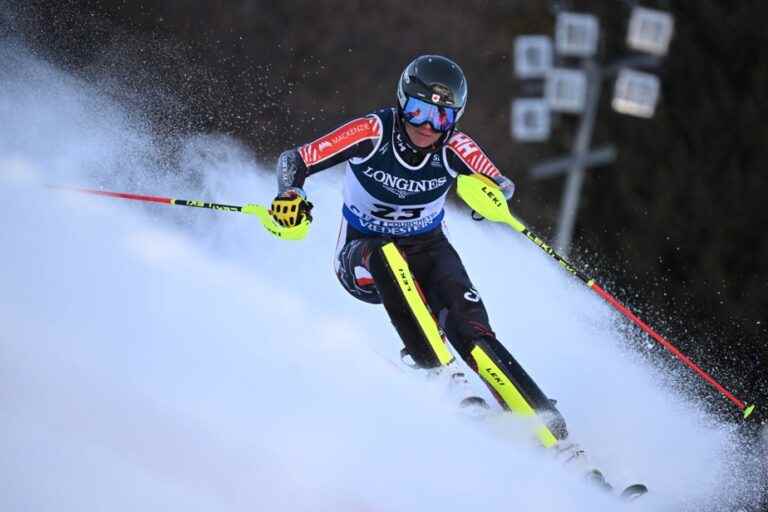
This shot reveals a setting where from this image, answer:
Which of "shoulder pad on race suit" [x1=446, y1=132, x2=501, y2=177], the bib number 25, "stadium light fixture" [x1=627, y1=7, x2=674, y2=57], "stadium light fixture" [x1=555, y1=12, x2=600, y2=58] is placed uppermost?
"stadium light fixture" [x1=555, y1=12, x2=600, y2=58]

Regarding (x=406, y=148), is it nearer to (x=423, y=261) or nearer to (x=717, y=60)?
(x=423, y=261)

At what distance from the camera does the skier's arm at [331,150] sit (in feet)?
20.7

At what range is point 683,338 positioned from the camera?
34.2 ft

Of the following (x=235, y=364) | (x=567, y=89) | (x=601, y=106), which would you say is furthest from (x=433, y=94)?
(x=601, y=106)

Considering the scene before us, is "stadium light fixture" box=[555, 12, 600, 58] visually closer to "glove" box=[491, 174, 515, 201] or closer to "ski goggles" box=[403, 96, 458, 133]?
"glove" box=[491, 174, 515, 201]

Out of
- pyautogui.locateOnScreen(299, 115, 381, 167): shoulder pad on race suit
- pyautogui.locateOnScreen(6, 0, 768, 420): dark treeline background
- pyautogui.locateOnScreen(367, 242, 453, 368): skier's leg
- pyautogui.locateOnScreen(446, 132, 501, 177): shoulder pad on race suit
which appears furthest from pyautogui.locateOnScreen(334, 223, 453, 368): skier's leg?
pyautogui.locateOnScreen(6, 0, 768, 420): dark treeline background

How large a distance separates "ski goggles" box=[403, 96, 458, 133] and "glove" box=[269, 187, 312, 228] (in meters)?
0.71

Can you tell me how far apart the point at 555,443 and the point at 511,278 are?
11.7 ft

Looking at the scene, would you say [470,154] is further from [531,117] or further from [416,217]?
[531,117]

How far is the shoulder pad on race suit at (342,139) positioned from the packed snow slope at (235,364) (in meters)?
1.34

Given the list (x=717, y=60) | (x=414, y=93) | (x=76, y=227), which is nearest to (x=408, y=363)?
(x=414, y=93)

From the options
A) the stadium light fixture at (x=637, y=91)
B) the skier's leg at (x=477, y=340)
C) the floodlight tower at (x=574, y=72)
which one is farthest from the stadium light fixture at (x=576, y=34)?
the skier's leg at (x=477, y=340)

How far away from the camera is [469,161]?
6.58 meters

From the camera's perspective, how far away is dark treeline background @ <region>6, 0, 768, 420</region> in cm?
1756
